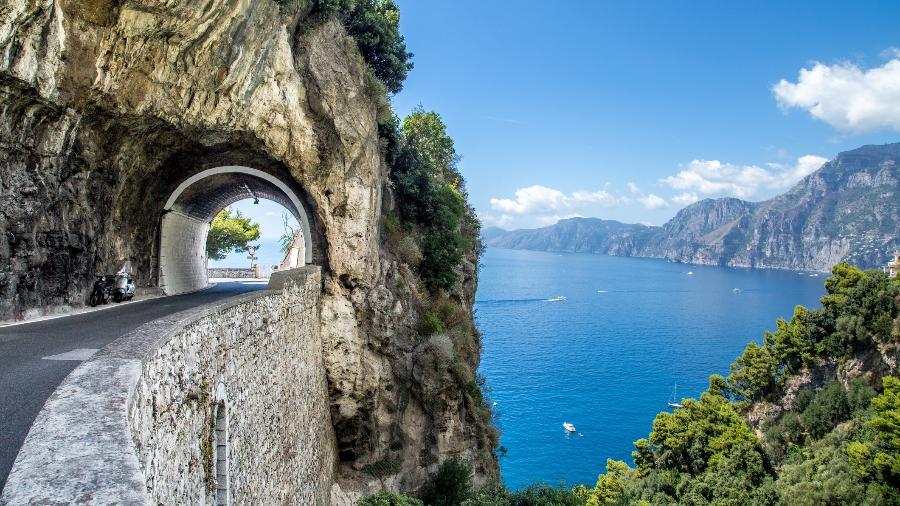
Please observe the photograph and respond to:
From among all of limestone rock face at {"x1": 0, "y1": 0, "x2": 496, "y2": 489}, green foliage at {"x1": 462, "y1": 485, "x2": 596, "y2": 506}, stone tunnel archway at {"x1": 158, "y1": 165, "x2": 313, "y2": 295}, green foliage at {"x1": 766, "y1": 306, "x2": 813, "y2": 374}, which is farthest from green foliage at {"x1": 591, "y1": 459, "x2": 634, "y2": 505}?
stone tunnel archway at {"x1": 158, "y1": 165, "x2": 313, "y2": 295}

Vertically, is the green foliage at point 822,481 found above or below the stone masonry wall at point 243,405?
below

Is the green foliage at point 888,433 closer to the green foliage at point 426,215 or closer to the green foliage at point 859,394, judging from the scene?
the green foliage at point 859,394

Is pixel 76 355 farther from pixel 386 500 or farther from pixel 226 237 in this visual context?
pixel 226 237

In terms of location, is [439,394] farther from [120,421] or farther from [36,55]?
[120,421]

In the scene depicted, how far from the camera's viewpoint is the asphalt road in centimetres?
471

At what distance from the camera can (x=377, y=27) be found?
1803cm

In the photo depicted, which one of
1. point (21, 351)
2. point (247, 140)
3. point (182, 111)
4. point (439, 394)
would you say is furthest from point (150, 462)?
point (439, 394)

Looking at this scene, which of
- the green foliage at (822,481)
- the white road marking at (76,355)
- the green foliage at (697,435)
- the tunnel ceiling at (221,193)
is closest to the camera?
the white road marking at (76,355)

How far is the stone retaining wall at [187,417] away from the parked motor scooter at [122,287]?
5.38m

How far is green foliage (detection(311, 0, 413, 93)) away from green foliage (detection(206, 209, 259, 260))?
26976 millimetres

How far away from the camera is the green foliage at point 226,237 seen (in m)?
41.8

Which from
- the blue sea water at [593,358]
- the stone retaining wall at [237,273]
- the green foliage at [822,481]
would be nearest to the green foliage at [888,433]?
the green foliage at [822,481]

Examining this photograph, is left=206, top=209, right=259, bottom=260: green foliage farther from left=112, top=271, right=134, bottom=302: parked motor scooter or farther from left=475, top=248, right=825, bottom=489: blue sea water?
left=112, top=271, right=134, bottom=302: parked motor scooter

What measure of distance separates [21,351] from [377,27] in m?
14.5
